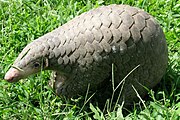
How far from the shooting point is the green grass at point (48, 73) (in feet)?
9.41

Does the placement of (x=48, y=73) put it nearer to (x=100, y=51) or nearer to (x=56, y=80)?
(x=56, y=80)

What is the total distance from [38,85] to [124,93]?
0.59 metres

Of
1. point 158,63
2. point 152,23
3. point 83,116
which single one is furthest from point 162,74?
point 83,116

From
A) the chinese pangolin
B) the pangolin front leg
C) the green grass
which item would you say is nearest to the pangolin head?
the chinese pangolin

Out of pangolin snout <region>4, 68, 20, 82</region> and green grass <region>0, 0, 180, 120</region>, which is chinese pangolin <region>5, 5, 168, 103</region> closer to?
pangolin snout <region>4, 68, 20, 82</region>

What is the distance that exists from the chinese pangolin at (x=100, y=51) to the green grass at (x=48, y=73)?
0.13m

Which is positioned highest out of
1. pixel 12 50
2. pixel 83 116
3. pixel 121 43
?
pixel 121 43

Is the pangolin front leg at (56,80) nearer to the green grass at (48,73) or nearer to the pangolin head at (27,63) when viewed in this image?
the green grass at (48,73)

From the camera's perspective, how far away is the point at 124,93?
2941mm

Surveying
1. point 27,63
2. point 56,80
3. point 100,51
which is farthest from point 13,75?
point 100,51

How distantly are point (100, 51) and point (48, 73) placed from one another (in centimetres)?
59

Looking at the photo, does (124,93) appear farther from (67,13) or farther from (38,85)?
(67,13)

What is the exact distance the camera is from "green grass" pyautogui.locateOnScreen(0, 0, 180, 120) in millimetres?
2867

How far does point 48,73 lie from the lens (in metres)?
3.23
